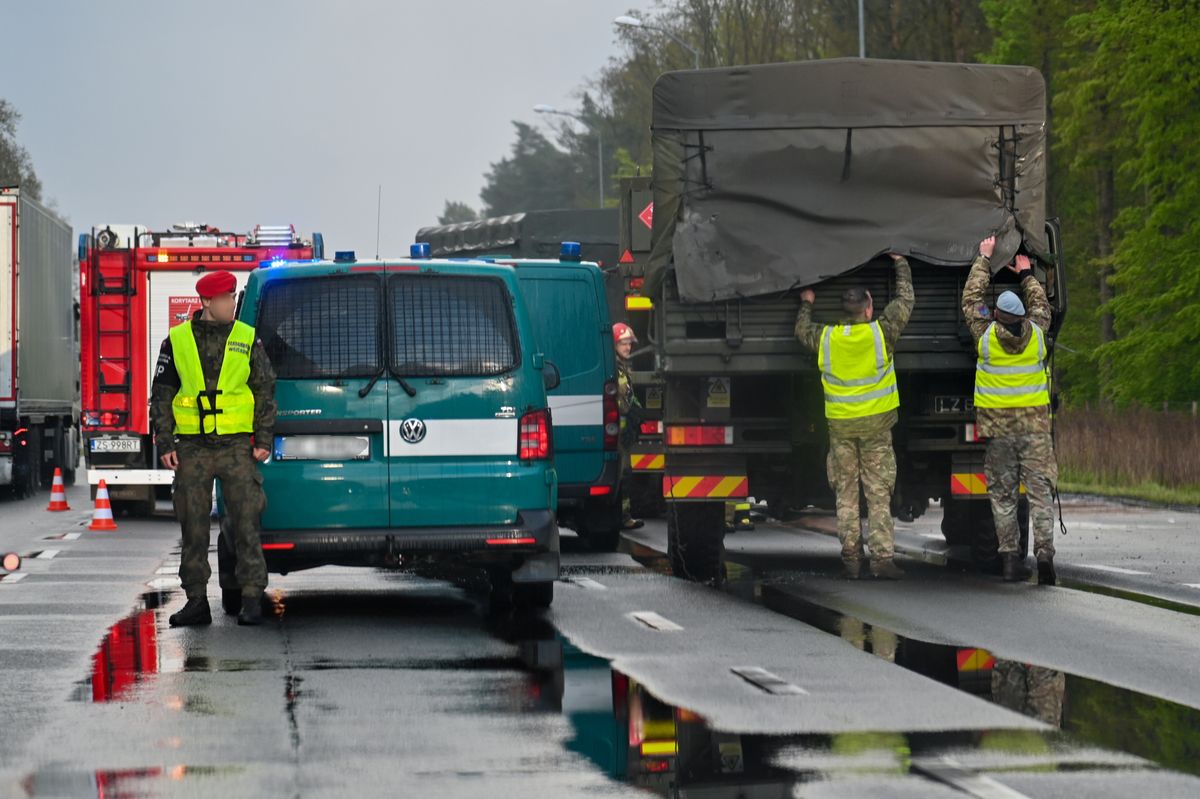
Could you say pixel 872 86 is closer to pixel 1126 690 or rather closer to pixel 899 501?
pixel 899 501

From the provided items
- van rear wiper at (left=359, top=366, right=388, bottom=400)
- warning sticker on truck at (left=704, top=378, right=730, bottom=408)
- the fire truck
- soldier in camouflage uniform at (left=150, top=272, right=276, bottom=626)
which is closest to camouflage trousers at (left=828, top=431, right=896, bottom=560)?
warning sticker on truck at (left=704, top=378, right=730, bottom=408)

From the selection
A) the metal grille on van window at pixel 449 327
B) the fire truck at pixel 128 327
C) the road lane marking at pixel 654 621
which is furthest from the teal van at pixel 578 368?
the fire truck at pixel 128 327

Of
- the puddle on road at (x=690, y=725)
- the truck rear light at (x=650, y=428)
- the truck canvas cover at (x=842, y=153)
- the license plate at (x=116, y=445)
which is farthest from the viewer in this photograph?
the license plate at (x=116, y=445)

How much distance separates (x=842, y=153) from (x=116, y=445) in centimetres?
1126

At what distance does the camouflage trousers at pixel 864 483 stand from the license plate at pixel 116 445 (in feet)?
36.0

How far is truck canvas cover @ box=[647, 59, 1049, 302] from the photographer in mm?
14938

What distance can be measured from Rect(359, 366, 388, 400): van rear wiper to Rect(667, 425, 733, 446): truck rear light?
2970 mm

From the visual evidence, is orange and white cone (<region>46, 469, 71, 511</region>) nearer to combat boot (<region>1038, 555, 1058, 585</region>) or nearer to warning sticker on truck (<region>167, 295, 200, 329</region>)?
warning sticker on truck (<region>167, 295, 200, 329</region>)

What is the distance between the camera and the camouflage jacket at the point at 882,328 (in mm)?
14086

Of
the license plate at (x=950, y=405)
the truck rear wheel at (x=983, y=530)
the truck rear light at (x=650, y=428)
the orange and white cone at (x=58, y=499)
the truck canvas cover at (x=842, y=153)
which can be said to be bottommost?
the orange and white cone at (x=58, y=499)

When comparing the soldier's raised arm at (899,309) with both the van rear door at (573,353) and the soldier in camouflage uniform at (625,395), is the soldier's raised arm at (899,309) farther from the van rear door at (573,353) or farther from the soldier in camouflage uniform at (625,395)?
the soldier in camouflage uniform at (625,395)

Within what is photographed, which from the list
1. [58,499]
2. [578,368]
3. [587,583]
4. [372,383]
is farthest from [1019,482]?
[58,499]

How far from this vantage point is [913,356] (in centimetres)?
1443

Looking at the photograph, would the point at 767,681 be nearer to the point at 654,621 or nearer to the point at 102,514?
the point at 654,621
